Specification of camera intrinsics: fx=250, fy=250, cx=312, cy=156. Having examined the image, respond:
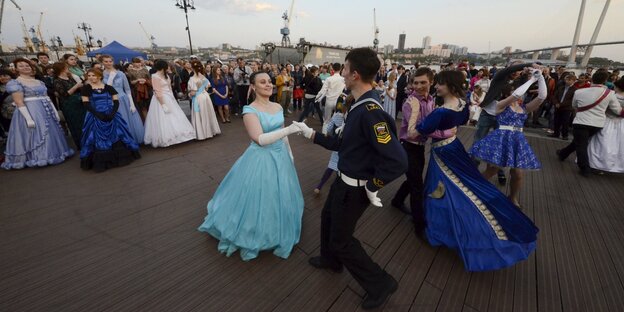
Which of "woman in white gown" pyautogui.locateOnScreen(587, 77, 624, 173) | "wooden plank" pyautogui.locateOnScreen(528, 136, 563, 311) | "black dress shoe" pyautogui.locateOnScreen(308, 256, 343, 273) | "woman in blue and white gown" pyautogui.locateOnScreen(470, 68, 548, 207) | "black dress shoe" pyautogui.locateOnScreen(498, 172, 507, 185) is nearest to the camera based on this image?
"wooden plank" pyautogui.locateOnScreen(528, 136, 563, 311)

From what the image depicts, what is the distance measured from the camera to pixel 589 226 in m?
3.16

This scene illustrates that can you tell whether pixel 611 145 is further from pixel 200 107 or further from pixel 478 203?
pixel 200 107

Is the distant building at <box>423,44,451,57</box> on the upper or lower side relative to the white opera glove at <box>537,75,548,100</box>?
upper

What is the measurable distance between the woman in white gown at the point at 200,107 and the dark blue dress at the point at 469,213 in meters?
5.43

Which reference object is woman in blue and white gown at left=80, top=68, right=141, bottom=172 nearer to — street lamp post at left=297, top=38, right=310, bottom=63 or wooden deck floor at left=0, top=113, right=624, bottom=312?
wooden deck floor at left=0, top=113, right=624, bottom=312

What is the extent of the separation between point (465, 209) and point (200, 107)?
5.99 metres

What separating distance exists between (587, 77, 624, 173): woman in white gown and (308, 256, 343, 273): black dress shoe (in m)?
5.63

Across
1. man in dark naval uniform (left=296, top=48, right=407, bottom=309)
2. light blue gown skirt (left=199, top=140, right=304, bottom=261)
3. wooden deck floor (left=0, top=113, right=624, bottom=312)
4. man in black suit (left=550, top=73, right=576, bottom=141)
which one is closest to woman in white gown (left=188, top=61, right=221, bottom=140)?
wooden deck floor (left=0, top=113, right=624, bottom=312)

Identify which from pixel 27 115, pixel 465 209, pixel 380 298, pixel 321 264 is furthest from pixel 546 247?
pixel 27 115

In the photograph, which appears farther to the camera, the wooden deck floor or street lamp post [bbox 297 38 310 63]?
street lamp post [bbox 297 38 310 63]

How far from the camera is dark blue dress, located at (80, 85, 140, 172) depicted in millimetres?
4336

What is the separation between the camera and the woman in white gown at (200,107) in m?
6.18

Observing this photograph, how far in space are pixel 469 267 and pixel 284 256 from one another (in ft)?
5.63

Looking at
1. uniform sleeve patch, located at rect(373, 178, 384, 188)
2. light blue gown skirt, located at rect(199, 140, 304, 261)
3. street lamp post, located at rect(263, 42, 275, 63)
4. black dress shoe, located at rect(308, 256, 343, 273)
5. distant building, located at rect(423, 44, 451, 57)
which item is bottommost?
black dress shoe, located at rect(308, 256, 343, 273)
